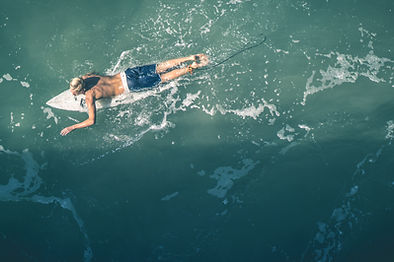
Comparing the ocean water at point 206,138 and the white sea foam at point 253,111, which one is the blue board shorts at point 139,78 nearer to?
the ocean water at point 206,138

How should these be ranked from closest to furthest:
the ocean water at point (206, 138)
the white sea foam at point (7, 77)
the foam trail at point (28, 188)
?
1. the ocean water at point (206, 138)
2. the foam trail at point (28, 188)
3. the white sea foam at point (7, 77)

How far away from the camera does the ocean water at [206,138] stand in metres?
8.06

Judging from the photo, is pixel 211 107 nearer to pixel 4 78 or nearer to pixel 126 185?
pixel 126 185

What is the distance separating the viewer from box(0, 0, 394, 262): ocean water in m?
8.06

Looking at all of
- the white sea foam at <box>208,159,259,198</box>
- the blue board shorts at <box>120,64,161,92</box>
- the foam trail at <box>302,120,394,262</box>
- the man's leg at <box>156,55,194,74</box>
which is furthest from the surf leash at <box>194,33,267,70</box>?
the foam trail at <box>302,120,394,262</box>

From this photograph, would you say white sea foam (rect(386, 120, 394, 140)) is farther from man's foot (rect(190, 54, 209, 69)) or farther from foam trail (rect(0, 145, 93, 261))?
foam trail (rect(0, 145, 93, 261))

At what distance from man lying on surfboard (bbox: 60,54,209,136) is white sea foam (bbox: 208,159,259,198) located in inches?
120

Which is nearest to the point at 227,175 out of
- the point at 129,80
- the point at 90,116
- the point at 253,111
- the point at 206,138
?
the point at 206,138

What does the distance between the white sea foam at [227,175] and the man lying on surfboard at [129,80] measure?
3045 millimetres

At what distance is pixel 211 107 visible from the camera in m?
9.03

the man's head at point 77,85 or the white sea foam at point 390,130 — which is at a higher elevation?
the man's head at point 77,85

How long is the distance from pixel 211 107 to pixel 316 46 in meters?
3.82

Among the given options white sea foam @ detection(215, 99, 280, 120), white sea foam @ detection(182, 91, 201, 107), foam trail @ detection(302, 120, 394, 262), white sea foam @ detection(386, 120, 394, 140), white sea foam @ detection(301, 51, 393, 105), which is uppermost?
white sea foam @ detection(182, 91, 201, 107)

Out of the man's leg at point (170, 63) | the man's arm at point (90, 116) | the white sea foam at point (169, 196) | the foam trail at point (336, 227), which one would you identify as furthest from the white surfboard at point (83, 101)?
the foam trail at point (336, 227)
